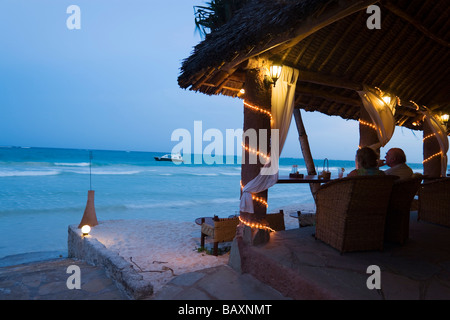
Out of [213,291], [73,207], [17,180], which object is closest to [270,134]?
[213,291]

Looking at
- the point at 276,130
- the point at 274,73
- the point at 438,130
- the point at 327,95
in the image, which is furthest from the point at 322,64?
the point at 438,130

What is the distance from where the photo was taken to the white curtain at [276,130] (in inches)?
111

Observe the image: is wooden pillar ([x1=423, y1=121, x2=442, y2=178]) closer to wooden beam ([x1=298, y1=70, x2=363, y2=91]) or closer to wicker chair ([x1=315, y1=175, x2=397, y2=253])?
wooden beam ([x1=298, y1=70, x2=363, y2=91])

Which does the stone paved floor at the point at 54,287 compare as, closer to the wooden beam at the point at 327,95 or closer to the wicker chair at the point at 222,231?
the wicker chair at the point at 222,231

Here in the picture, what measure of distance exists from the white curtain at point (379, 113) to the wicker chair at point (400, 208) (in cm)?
202

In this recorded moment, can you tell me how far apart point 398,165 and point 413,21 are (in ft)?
7.34

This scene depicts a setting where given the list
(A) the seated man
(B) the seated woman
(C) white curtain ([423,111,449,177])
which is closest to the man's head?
(A) the seated man

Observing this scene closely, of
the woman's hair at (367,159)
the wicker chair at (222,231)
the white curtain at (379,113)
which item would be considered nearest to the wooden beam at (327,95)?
the white curtain at (379,113)

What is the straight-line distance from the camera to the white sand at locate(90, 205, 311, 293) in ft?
11.7

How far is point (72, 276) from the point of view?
318 centimetres

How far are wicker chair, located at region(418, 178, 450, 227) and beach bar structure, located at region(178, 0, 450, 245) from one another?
1.16m

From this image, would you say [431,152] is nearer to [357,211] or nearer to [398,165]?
[398,165]

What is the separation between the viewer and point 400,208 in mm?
2672
